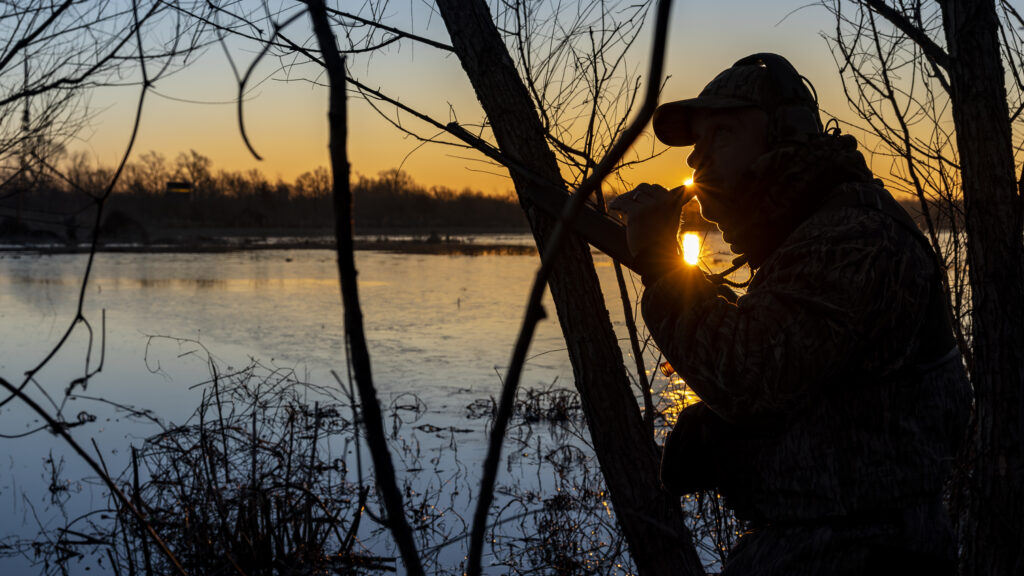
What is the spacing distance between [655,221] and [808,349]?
423mm

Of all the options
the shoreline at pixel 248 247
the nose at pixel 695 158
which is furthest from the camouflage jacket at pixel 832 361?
the shoreline at pixel 248 247

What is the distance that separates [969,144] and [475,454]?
5765mm

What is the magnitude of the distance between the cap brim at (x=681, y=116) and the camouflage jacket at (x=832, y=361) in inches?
11.2

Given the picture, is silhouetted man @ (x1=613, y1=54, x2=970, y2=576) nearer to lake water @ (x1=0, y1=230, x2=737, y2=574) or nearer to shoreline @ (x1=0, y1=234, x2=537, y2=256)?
lake water @ (x1=0, y1=230, x2=737, y2=574)

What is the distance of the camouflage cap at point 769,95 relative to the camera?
5.41ft

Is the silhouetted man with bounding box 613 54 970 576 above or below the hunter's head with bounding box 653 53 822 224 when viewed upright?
below

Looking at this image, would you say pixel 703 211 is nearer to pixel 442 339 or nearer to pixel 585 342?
pixel 585 342

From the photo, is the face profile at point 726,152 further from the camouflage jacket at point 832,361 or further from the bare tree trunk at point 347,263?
the bare tree trunk at point 347,263

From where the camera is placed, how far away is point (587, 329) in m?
2.20

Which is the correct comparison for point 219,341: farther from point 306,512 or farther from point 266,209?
point 266,209

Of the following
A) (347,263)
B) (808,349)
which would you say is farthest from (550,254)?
(808,349)

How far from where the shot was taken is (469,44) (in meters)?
2.24

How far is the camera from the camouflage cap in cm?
165

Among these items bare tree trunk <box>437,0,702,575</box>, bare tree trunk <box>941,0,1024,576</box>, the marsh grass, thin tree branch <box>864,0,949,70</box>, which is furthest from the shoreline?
bare tree trunk <box>437,0,702,575</box>
